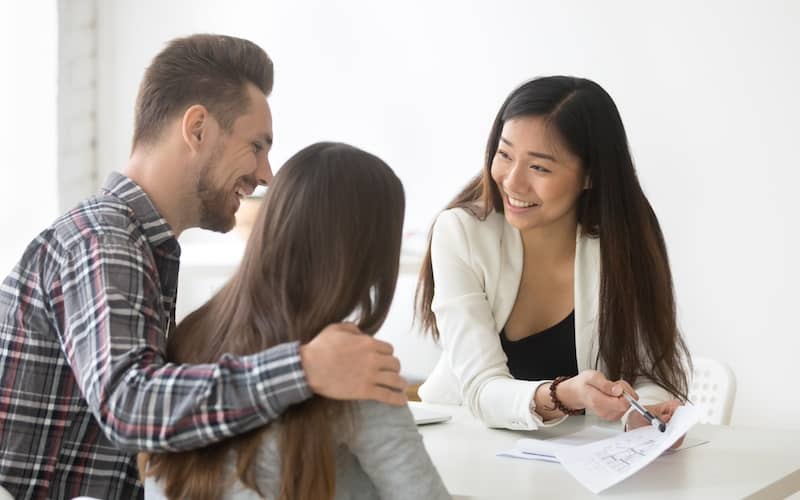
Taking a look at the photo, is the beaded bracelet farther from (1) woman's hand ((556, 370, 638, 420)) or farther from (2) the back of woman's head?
(2) the back of woman's head

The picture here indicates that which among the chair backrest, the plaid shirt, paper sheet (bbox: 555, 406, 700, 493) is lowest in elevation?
the chair backrest

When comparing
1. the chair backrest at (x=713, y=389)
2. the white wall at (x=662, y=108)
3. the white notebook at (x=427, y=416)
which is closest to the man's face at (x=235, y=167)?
the white notebook at (x=427, y=416)

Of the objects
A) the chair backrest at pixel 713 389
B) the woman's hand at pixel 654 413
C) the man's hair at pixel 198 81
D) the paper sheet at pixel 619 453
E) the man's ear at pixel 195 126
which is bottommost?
the chair backrest at pixel 713 389

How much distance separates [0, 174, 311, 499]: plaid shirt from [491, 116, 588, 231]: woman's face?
2.68 ft

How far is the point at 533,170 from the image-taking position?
2.06 m

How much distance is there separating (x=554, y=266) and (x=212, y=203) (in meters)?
0.93

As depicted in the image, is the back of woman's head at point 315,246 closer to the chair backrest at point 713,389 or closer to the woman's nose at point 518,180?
the woman's nose at point 518,180

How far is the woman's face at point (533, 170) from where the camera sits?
205 cm

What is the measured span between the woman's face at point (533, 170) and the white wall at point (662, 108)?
122 centimetres

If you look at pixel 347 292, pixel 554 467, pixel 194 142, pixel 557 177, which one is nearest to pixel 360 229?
pixel 347 292

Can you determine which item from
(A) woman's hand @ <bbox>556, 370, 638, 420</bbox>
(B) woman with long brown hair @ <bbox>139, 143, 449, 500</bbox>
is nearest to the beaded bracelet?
(A) woman's hand @ <bbox>556, 370, 638, 420</bbox>

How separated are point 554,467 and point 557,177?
28.2 inches

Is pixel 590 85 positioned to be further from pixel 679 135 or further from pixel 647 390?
pixel 679 135

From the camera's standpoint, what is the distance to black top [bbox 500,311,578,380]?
2.09m
